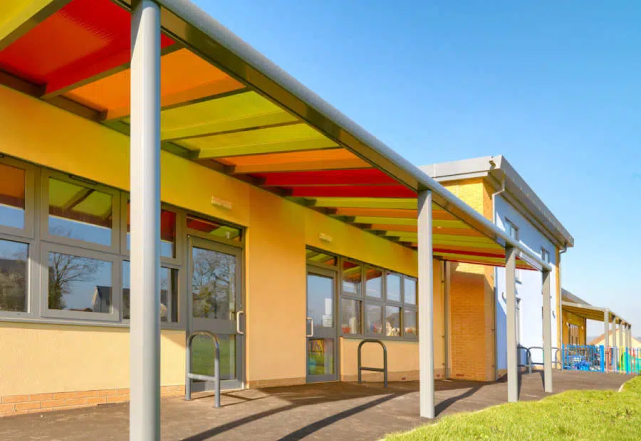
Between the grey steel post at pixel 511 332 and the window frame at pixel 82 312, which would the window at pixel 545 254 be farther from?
→ the window frame at pixel 82 312

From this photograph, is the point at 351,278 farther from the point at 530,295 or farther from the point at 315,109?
the point at 530,295

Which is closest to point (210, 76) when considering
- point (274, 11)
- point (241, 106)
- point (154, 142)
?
point (241, 106)

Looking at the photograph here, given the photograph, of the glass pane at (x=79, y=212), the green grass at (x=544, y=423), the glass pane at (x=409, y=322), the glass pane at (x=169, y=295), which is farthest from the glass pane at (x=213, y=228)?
the glass pane at (x=409, y=322)

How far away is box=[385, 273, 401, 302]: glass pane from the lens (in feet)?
43.0

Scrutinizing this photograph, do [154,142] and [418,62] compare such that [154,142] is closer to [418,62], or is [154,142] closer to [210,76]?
[210,76]

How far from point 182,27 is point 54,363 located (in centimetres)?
380

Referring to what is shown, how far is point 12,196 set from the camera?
553cm

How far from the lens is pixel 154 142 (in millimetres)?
3137

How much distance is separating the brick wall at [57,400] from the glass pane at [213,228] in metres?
2.29

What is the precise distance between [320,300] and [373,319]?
2205 mm

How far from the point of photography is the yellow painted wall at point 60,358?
529 cm

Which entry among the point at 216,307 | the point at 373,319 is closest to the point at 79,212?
the point at 216,307

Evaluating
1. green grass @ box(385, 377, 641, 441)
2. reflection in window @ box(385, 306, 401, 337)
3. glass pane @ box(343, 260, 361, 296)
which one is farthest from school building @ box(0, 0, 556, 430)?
reflection in window @ box(385, 306, 401, 337)

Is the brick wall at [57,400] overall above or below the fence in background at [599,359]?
above
